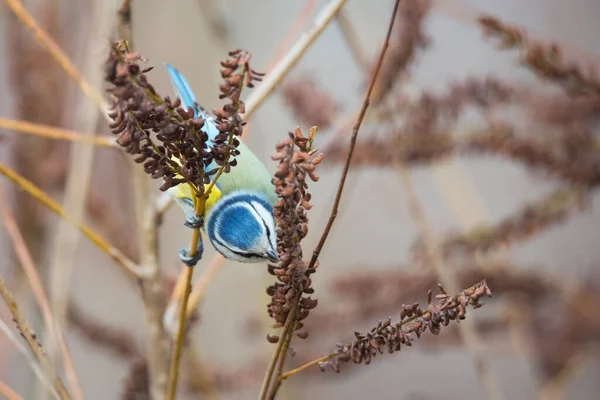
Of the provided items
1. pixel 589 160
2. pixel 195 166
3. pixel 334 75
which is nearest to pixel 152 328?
pixel 195 166

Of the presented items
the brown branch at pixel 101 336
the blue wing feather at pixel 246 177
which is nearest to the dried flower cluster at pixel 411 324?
the blue wing feather at pixel 246 177

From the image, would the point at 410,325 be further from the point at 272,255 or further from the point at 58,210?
the point at 58,210

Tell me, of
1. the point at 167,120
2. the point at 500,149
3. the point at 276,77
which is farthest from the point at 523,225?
the point at 167,120

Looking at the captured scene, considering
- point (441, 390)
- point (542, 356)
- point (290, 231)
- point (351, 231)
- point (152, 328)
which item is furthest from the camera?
point (351, 231)

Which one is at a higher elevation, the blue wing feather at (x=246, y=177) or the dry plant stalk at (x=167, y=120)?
the blue wing feather at (x=246, y=177)

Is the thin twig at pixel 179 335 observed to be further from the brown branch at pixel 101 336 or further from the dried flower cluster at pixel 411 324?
the brown branch at pixel 101 336

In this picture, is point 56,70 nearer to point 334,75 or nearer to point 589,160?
point 334,75

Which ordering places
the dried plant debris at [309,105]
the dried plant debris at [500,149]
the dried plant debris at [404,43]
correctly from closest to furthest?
the dried plant debris at [404,43], the dried plant debris at [500,149], the dried plant debris at [309,105]
